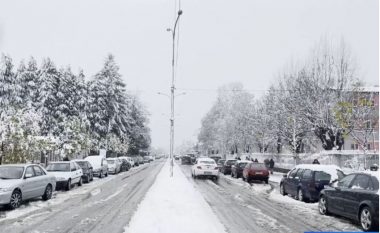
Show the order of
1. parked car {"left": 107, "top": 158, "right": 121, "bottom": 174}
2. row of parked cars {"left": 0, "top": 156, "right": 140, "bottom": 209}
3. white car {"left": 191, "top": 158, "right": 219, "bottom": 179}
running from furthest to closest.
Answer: parked car {"left": 107, "top": 158, "right": 121, "bottom": 174}
white car {"left": 191, "top": 158, "right": 219, "bottom": 179}
row of parked cars {"left": 0, "top": 156, "right": 140, "bottom": 209}

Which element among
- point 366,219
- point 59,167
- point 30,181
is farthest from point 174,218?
point 59,167

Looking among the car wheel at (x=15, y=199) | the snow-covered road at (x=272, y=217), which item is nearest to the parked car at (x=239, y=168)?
the snow-covered road at (x=272, y=217)

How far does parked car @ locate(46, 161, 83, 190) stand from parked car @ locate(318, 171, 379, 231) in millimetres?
13520

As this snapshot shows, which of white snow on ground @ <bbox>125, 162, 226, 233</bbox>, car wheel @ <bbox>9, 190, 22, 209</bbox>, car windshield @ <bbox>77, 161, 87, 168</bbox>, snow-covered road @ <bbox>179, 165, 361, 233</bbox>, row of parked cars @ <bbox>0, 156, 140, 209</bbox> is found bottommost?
snow-covered road @ <bbox>179, 165, 361, 233</bbox>

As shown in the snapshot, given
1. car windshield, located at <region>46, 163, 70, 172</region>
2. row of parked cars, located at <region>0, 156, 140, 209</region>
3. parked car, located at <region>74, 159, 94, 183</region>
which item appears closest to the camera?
row of parked cars, located at <region>0, 156, 140, 209</region>

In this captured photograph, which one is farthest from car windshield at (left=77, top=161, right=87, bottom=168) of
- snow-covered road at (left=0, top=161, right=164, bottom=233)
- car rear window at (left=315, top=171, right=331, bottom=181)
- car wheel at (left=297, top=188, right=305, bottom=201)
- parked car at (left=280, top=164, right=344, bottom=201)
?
car rear window at (left=315, top=171, right=331, bottom=181)

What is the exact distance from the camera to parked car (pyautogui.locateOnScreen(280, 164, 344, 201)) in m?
18.3

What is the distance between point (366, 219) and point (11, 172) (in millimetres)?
12120

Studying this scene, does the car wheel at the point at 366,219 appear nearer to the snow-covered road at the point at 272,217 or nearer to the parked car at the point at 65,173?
the snow-covered road at the point at 272,217

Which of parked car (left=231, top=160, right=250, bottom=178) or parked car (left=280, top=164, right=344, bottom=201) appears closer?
parked car (left=280, top=164, right=344, bottom=201)

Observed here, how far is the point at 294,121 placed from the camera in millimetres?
45031

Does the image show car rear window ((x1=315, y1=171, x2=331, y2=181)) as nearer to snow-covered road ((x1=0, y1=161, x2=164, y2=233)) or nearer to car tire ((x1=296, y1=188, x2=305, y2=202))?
car tire ((x1=296, y1=188, x2=305, y2=202))

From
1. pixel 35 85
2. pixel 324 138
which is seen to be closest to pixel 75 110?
pixel 35 85

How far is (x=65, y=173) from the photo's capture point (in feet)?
79.3
